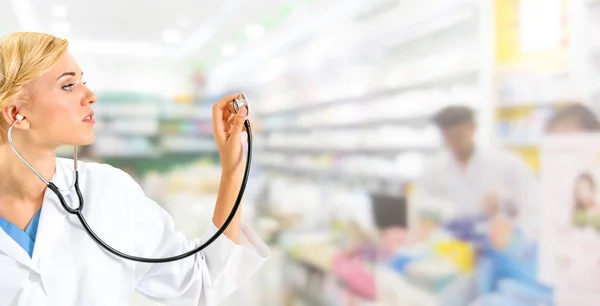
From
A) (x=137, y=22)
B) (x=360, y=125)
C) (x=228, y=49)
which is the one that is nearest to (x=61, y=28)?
(x=137, y=22)

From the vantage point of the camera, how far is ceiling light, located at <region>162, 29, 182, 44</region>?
2058mm

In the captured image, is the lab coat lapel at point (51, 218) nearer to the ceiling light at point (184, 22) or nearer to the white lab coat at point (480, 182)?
the ceiling light at point (184, 22)

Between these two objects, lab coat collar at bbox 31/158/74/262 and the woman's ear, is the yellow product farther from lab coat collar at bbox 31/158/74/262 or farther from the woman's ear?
the woman's ear

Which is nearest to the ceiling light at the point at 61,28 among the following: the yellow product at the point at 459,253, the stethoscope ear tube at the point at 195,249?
the stethoscope ear tube at the point at 195,249

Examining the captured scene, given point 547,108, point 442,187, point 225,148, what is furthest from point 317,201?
point 225,148

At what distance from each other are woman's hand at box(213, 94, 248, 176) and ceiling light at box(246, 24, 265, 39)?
131 cm

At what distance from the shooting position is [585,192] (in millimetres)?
2023

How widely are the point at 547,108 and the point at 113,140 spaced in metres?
1.43

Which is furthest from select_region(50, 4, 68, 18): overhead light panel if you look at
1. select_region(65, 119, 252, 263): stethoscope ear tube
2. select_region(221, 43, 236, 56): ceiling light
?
select_region(65, 119, 252, 263): stethoscope ear tube

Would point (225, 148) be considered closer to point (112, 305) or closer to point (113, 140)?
point (112, 305)

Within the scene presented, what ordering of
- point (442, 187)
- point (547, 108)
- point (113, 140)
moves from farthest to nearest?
point (442, 187), point (547, 108), point (113, 140)

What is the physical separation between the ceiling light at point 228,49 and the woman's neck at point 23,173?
1219 millimetres

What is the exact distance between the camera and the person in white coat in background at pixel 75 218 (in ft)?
3.33

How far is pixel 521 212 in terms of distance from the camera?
7.32ft
